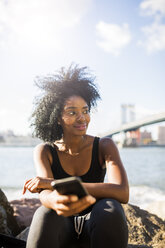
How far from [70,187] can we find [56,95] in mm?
803

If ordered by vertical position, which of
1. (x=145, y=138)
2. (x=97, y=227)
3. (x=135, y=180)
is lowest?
(x=135, y=180)

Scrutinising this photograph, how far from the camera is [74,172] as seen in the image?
1402 mm

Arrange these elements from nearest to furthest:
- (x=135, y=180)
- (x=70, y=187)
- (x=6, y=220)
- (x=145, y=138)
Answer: (x=70, y=187) → (x=6, y=220) → (x=135, y=180) → (x=145, y=138)

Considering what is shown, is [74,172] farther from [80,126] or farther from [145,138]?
[145,138]

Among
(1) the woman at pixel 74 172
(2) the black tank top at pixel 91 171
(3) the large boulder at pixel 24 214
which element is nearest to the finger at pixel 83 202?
(1) the woman at pixel 74 172

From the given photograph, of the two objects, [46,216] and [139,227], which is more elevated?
[46,216]

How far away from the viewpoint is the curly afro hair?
61.2 inches

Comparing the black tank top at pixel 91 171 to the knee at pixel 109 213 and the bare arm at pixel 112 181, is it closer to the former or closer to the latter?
the bare arm at pixel 112 181

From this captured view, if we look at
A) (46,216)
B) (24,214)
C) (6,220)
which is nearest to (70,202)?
(46,216)

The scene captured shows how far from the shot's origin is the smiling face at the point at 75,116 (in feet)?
4.78

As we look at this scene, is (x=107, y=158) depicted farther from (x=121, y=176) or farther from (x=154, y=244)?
(x=154, y=244)

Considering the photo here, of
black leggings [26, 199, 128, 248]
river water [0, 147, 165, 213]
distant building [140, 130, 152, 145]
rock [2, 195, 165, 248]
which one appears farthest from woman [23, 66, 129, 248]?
distant building [140, 130, 152, 145]

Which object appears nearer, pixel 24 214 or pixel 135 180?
pixel 24 214

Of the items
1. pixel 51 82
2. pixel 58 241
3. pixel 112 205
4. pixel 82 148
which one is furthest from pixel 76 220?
pixel 51 82
